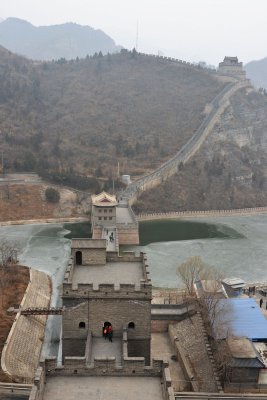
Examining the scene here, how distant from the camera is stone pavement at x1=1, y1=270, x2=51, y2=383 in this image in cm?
3350

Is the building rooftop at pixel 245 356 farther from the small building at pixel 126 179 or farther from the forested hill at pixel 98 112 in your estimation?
the forested hill at pixel 98 112

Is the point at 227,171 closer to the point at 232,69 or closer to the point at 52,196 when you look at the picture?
the point at 52,196

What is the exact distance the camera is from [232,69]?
17112 centimetres

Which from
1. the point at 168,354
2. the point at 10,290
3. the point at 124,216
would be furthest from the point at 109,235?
the point at 168,354

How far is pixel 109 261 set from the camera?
28203mm

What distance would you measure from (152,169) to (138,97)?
184 ft

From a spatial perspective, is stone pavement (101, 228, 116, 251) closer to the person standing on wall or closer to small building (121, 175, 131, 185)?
small building (121, 175, 131, 185)

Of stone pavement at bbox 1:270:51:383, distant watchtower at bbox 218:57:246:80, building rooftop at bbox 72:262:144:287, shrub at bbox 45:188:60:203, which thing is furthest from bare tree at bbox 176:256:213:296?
distant watchtower at bbox 218:57:246:80

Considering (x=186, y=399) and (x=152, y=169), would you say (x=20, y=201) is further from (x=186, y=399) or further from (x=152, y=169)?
(x=186, y=399)

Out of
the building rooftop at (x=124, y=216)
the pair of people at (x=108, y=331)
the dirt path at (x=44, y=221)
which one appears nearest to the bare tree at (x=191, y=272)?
the building rooftop at (x=124, y=216)

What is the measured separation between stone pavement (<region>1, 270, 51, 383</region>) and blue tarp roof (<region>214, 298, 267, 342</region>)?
13945 mm

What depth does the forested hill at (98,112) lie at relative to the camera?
115438 millimetres

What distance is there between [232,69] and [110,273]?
15768 centimetres

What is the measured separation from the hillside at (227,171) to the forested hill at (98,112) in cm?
837
